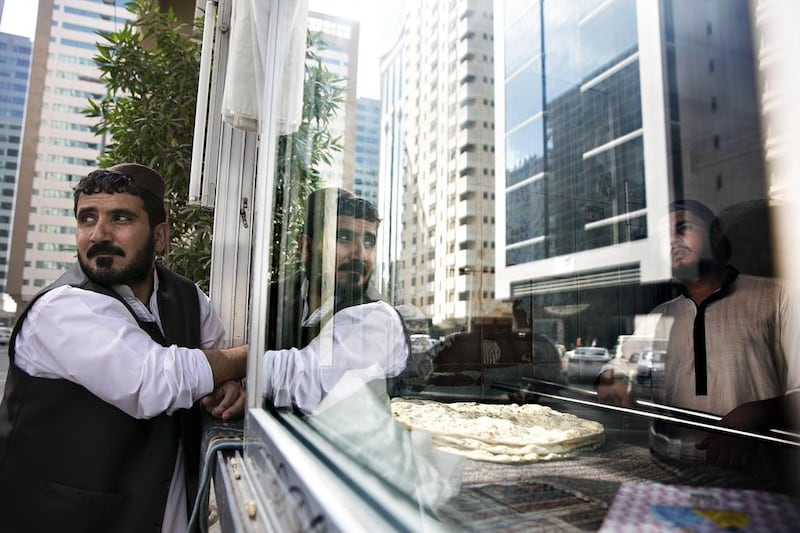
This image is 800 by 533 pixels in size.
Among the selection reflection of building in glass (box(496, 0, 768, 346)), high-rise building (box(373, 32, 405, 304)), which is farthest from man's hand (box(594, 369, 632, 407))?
high-rise building (box(373, 32, 405, 304))

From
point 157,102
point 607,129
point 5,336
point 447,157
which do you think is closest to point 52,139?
point 5,336

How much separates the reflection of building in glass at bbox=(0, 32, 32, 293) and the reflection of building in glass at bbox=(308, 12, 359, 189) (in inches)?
348

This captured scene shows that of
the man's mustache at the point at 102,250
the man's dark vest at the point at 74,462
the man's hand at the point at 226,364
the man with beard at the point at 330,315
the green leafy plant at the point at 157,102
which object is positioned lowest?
the man's dark vest at the point at 74,462

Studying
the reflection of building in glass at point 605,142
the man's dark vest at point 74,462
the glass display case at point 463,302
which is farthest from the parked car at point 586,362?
the man's dark vest at point 74,462

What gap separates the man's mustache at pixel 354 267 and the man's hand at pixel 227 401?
46 cm

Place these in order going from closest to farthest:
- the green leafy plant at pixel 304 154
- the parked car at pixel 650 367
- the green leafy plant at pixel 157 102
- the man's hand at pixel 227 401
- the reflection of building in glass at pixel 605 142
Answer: the green leafy plant at pixel 304 154
the man's hand at pixel 227 401
the parked car at pixel 650 367
the green leafy plant at pixel 157 102
the reflection of building in glass at pixel 605 142

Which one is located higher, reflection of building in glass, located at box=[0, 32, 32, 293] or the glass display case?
reflection of building in glass, located at box=[0, 32, 32, 293]

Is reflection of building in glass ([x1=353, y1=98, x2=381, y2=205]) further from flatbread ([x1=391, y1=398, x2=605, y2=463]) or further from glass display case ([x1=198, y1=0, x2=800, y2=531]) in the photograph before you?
flatbread ([x1=391, y1=398, x2=605, y2=463])

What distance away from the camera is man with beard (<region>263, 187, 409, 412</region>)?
982 millimetres

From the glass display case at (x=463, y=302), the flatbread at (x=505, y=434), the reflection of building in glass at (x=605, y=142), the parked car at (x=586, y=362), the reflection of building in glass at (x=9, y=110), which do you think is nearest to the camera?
the glass display case at (x=463, y=302)

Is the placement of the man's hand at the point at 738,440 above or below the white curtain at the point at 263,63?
below

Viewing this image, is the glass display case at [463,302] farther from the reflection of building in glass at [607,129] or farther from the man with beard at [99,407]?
the man with beard at [99,407]

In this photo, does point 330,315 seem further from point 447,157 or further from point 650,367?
point 650,367

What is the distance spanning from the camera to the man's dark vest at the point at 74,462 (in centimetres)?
110
